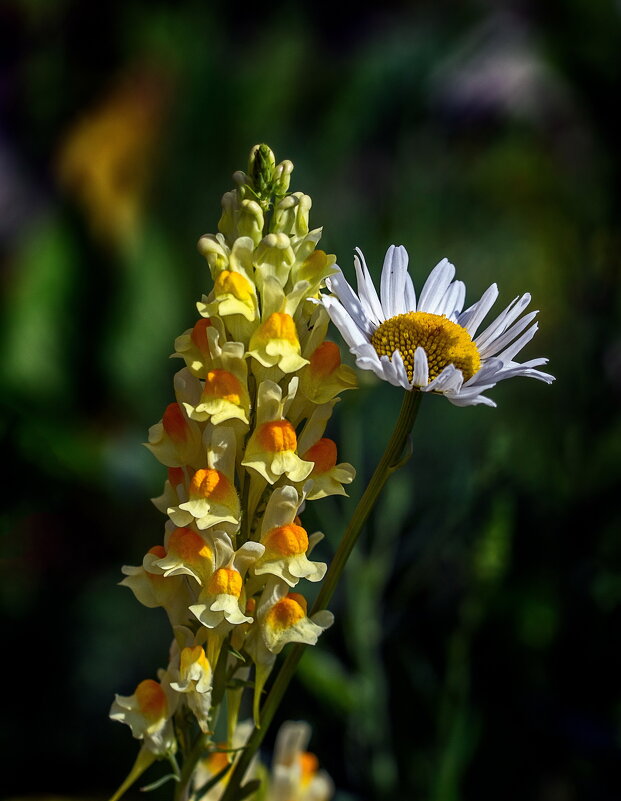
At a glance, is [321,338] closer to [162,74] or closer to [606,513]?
[606,513]

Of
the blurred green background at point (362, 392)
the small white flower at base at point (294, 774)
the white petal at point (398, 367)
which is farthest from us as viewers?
the blurred green background at point (362, 392)

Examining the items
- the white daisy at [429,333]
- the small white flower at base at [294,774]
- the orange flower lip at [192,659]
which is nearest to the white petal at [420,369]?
the white daisy at [429,333]

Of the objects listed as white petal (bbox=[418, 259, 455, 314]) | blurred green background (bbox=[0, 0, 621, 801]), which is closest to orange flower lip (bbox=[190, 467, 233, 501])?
white petal (bbox=[418, 259, 455, 314])

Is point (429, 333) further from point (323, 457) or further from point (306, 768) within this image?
point (306, 768)

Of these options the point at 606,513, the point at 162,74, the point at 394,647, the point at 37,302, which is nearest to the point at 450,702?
the point at 394,647

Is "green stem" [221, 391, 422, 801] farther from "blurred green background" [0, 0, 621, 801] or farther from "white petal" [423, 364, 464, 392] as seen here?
"blurred green background" [0, 0, 621, 801]

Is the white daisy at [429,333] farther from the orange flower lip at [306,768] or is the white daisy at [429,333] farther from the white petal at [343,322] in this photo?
the orange flower lip at [306,768]
